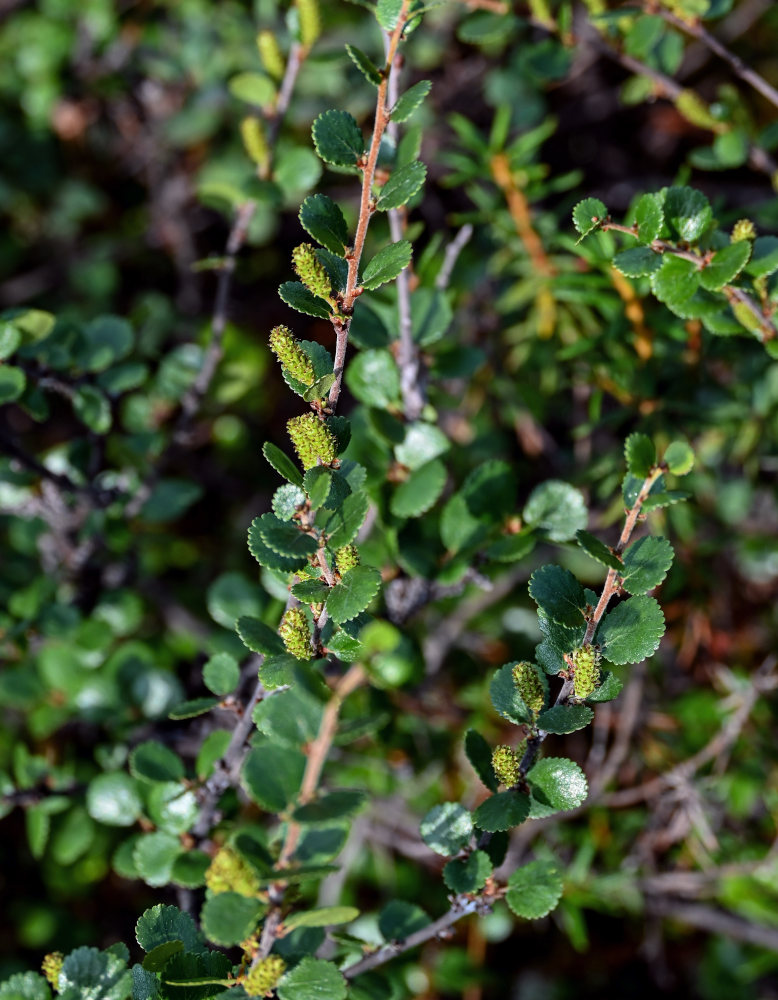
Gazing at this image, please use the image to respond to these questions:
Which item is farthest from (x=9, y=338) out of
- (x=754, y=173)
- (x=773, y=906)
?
(x=754, y=173)

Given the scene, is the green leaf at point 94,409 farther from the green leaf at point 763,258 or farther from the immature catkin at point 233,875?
the green leaf at point 763,258

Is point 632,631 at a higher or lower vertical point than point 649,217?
lower

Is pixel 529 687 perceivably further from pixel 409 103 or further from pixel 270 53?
pixel 270 53

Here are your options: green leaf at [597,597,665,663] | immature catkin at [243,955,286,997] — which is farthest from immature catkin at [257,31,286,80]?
immature catkin at [243,955,286,997]

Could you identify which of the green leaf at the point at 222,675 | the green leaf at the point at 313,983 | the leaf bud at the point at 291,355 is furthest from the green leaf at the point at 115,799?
the leaf bud at the point at 291,355

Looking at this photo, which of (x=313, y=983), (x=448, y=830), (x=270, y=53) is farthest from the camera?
(x=270, y=53)

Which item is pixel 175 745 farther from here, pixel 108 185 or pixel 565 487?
pixel 108 185

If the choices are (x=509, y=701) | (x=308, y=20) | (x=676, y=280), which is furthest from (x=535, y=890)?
(x=308, y=20)
